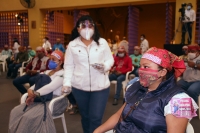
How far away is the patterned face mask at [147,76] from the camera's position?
153cm

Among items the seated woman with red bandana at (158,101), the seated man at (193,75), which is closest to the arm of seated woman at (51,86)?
the seated woman with red bandana at (158,101)

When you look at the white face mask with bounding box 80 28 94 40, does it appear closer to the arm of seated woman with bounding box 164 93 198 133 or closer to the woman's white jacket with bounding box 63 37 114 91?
the woman's white jacket with bounding box 63 37 114 91

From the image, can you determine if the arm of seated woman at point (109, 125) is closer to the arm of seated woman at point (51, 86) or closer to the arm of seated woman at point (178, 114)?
the arm of seated woman at point (178, 114)

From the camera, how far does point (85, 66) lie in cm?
235

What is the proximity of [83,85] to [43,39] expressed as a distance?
9742 millimetres

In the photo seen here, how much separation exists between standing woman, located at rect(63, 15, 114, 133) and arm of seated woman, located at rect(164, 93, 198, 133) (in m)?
1.03

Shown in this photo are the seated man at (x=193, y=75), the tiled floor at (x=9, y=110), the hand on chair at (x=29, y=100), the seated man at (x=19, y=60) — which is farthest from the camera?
the seated man at (x=19, y=60)

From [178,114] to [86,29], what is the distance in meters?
1.34

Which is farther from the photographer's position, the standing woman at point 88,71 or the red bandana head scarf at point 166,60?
the standing woman at point 88,71

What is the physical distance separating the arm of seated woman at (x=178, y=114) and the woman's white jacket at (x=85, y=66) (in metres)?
1.05

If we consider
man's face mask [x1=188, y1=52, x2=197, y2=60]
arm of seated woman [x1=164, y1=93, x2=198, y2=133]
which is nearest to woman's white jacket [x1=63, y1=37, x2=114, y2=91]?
arm of seated woman [x1=164, y1=93, x2=198, y2=133]

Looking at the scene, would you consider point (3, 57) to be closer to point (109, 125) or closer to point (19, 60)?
point (19, 60)

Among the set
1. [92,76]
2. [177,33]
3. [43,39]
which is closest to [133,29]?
[177,33]

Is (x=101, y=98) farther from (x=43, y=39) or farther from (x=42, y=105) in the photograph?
(x=43, y=39)
